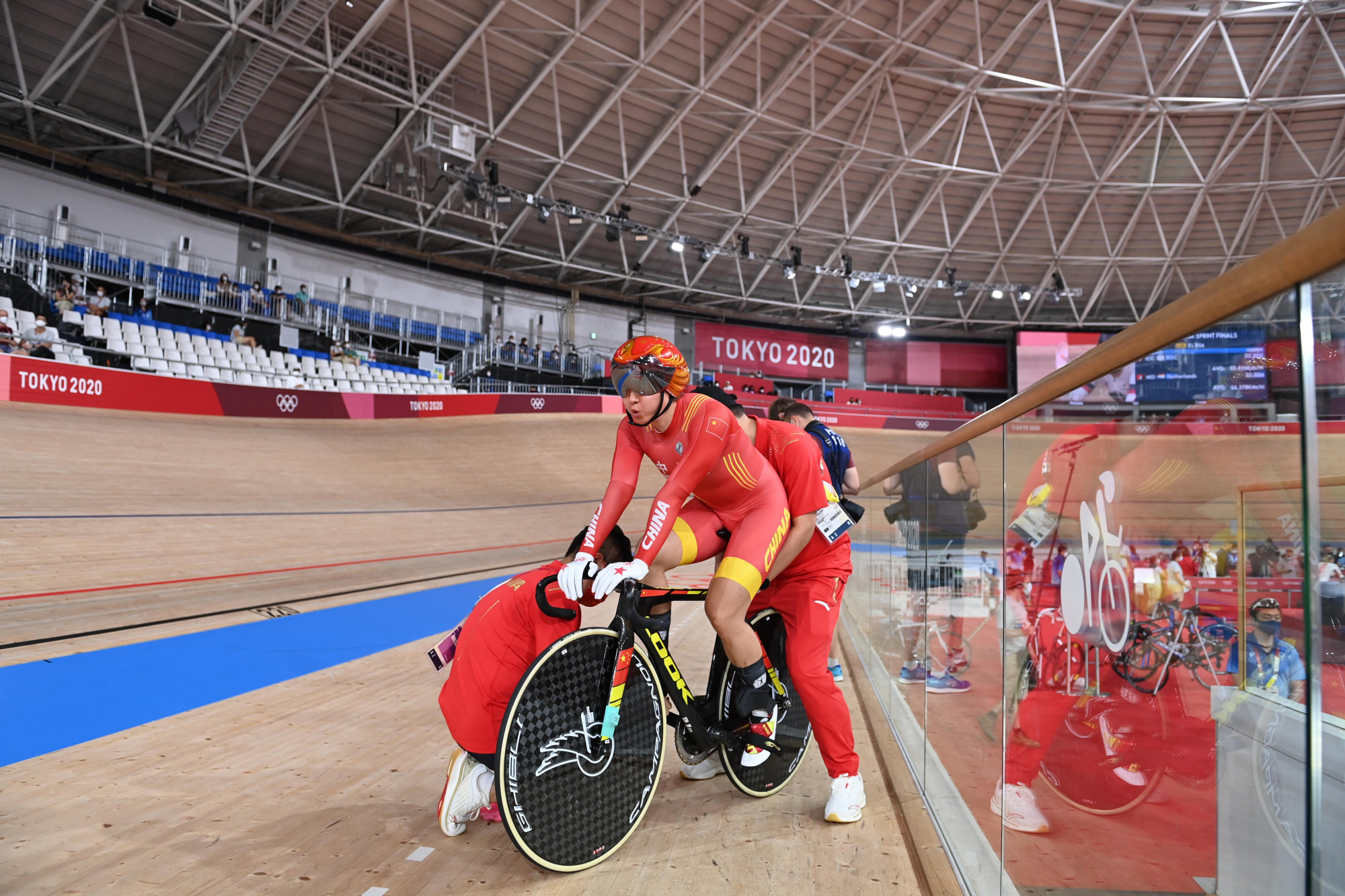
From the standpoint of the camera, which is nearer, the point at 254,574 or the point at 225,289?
the point at 254,574

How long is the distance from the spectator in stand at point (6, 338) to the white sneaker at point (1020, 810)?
12507mm

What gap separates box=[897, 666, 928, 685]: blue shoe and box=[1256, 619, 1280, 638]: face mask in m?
1.92

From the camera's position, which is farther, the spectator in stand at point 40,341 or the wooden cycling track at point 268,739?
the spectator in stand at point 40,341

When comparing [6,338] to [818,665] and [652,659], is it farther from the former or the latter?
[818,665]

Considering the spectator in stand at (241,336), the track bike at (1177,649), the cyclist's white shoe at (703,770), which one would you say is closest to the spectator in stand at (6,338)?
the spectator in stand at (241,336)

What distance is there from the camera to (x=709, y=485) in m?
2.23

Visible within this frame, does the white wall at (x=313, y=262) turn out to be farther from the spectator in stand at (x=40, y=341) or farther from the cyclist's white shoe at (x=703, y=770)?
the cyclist's white shoe at (x=703, y=770)

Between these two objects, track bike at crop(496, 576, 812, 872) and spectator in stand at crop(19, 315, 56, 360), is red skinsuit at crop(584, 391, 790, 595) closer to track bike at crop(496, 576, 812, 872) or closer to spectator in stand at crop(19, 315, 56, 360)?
track bike at crop(496, 576, 812, 872)

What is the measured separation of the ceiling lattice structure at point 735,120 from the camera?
44.5ft

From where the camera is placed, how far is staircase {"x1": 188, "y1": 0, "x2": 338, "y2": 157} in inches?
477

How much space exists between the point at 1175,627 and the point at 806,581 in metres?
1.39

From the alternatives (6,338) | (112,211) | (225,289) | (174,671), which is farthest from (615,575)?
(112,211)

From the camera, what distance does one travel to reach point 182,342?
13.4 m

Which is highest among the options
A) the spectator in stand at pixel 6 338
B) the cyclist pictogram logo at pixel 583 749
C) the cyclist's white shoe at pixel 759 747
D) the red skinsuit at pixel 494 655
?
the spectator in stand at pixel 6 338
